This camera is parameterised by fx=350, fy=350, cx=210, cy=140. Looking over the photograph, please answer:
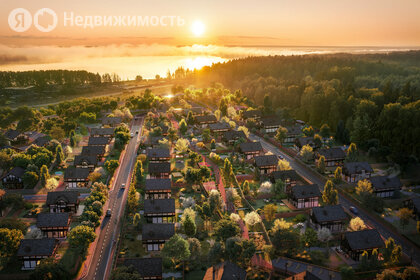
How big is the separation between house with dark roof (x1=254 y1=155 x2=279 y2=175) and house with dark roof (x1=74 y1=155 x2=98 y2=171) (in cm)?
3833

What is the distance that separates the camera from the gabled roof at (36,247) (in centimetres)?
4936

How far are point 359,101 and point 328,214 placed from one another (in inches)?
2614

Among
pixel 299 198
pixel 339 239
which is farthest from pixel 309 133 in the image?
pixel 339 239

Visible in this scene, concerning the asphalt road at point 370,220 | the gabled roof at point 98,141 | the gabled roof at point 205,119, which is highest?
the gabled roof at point 205,119

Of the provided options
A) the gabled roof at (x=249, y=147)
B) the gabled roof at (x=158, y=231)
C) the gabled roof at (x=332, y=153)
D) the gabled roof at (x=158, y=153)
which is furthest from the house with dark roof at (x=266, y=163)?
the gabled roof at (x=158, y=231)

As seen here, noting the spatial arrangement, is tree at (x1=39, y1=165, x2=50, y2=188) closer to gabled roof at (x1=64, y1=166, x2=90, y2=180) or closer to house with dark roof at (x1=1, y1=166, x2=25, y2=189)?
gabled roof at (x1=64, y1=166, x2=90, y2=180)

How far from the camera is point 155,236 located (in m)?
53.4

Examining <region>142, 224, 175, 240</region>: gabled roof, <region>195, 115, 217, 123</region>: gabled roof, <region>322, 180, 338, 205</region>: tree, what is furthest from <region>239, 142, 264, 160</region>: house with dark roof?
<region>142, 224, 175, 240</region>: gabled roof

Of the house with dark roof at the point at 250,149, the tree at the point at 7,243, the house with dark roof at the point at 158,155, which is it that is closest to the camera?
the tree at the point at 7,243

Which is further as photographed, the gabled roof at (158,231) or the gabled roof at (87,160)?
the gabled roof at (87,160)

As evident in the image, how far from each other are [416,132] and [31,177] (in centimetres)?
8748

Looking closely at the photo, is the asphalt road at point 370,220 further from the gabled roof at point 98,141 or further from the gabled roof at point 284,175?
the gabled roof at point 98,141

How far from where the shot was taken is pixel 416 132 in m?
84.1

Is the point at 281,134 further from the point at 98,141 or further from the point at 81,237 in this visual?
the point at 81,237
